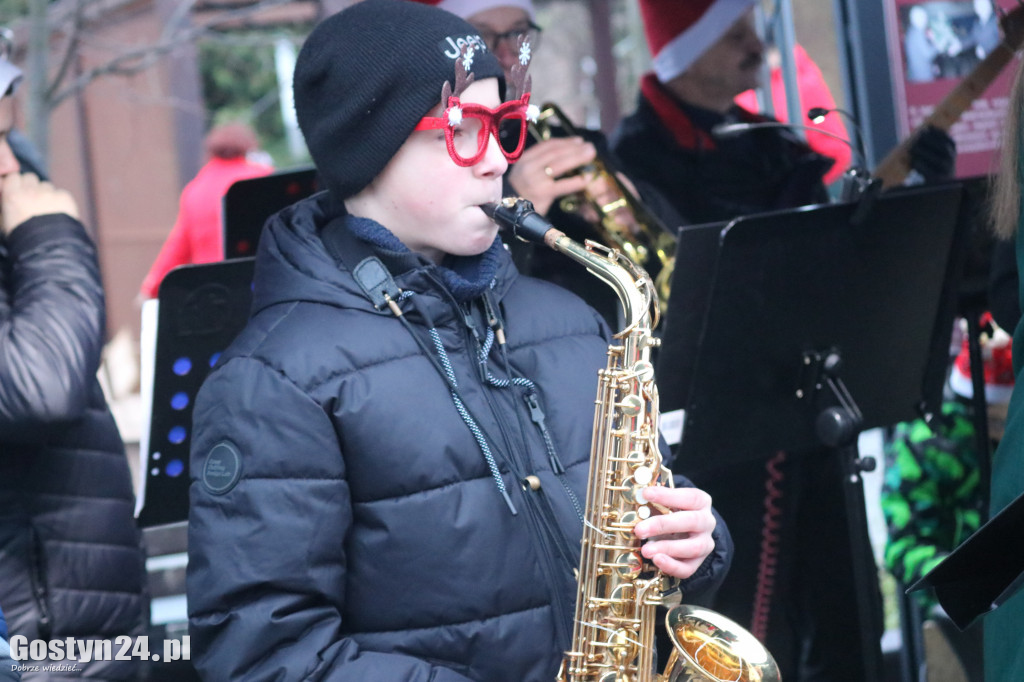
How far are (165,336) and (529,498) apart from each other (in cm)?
105

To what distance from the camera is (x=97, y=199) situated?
8359 millimetres

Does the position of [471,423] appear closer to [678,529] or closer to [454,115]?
[678,529]

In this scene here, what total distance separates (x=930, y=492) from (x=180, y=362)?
2.38 metres

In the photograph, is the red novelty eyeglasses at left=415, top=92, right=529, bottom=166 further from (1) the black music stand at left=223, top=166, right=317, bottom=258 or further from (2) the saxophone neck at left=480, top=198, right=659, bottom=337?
(1) the black music stand at left=223, top=166, right=317, bottom=258

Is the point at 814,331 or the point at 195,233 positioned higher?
the point at 814,331

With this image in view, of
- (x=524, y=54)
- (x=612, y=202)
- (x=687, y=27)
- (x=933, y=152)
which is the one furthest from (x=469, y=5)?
A: (x=933, y=152)

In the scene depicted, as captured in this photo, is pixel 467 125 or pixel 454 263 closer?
pixel 467 125

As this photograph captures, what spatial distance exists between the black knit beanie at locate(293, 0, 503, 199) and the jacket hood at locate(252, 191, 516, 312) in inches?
4.2

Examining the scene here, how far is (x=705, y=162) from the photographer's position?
3.69 m

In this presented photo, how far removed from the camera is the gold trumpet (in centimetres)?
333

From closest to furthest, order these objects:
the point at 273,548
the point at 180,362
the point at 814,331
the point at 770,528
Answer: the point at 273,548, the point at 180,362, the point at 814,331, the point at 770,528

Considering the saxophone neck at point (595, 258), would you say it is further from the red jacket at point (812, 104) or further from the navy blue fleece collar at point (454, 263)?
the red jacket at point (812, 104)

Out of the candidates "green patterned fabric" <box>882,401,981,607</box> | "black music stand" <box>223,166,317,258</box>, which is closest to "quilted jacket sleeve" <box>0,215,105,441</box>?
"black music stand" <box>223,166,317,258</box>

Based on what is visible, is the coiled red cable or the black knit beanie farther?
the coiled red cable
